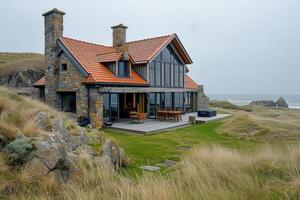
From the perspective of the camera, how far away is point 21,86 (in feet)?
103

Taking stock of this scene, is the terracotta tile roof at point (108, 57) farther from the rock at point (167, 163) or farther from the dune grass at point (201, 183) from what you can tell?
the dune grass at point (201, 183)

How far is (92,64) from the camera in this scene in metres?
18.6

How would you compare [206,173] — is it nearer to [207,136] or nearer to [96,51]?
[207,136]

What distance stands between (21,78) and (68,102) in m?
15.7

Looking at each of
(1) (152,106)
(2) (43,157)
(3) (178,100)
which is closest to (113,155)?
(2) (43,157)

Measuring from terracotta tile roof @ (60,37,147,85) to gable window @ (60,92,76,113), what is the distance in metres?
2.32

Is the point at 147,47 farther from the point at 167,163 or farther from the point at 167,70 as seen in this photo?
the point at 167,163

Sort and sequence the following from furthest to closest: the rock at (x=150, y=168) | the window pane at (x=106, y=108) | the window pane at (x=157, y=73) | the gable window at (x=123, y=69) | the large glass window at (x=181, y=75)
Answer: the large glass window at (x=181, y=75), the window pane at (x=157, y=73), the gable window at (x=123, y=69), the window pane at (x=106, y=108), the rock at (x=150, y=168)

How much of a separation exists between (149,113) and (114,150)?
1418cm

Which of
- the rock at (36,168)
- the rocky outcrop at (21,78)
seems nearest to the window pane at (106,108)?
the rock at (36,168)

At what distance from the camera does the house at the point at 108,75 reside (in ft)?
56.4

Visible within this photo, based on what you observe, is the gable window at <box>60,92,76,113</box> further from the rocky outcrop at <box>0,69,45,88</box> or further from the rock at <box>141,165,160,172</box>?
the rocky outcrop at <box>0,69,45,88</box>

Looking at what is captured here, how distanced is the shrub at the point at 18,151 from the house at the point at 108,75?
10.7 meters

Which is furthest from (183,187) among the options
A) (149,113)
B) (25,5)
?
(25,5)
